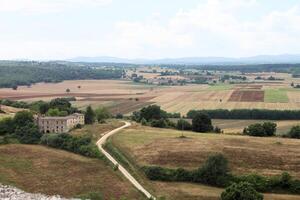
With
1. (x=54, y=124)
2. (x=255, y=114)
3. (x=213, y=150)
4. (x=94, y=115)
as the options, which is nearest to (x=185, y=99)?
(x=255, y=114)

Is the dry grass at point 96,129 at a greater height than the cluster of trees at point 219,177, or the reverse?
the dry grass at point 96,129

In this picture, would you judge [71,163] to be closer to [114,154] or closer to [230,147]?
[114,154]

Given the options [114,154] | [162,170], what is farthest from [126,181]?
[114,154]

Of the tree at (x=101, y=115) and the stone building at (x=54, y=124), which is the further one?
the tree at (x=101, y=115)

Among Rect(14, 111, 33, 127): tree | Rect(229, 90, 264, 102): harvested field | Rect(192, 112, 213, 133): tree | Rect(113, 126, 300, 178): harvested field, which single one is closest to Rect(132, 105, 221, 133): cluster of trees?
Rect(192, 112, 213, 133): tree

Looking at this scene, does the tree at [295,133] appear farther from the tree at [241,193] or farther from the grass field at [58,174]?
the grass field at [58,174]

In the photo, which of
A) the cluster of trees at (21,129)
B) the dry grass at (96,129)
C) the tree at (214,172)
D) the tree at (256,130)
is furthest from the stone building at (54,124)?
the tree at (256,130)
